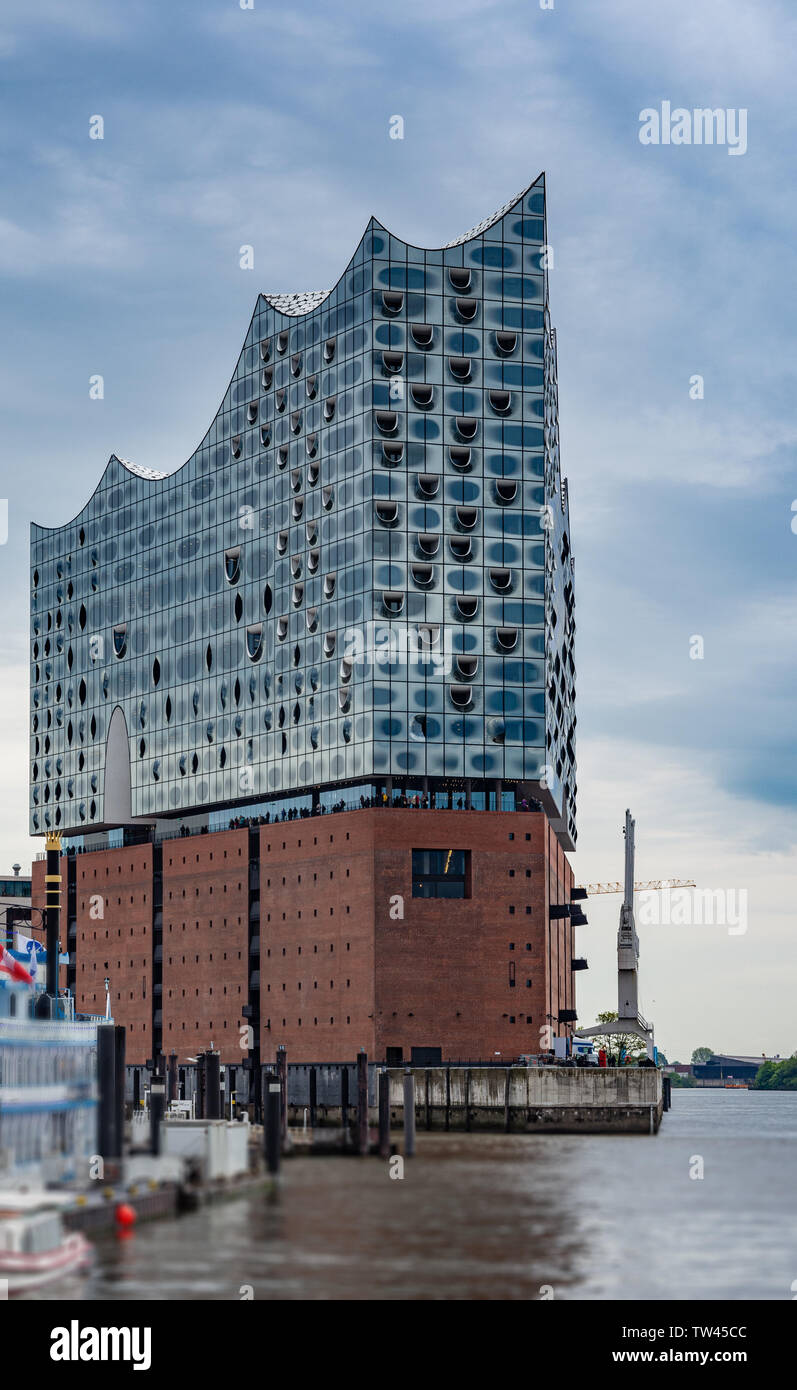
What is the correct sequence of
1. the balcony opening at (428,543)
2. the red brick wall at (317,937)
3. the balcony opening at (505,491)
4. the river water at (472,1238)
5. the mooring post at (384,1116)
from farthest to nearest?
the balcony opening at (505,491)
the balcony opening at (428,543)
the red brick wall at (317,937)
the mooring post at (384,1116)
the river water at (472,1238)

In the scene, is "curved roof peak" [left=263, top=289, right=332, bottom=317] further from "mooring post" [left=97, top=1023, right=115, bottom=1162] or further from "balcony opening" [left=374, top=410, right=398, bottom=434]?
"mooring post" [left=97, top=1023, right=115, bottom=1162]

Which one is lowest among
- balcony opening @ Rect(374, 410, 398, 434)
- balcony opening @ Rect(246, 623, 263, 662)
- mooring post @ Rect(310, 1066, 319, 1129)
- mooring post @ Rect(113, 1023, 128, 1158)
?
mooring post @ Rect(310, 1066, 319, 1129)

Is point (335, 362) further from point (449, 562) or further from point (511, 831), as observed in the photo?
point (511, 831)

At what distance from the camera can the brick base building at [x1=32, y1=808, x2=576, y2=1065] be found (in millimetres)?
125875

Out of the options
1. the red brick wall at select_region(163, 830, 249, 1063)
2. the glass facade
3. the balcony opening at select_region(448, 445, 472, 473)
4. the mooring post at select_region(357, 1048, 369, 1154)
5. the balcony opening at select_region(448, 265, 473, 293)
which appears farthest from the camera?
the red brick wall at select_region(163, 830, 249, 1063)

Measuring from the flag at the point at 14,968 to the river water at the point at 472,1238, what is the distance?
33.0 feet

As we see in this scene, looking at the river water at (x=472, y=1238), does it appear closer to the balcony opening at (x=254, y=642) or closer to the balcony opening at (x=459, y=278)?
the balcony opening at (x=254, y=642)

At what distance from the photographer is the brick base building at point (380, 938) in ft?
413

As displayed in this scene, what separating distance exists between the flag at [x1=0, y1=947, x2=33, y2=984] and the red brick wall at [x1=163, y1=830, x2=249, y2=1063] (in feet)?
242

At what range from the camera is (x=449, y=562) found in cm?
13025

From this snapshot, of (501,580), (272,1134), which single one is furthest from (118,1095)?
(501,580)

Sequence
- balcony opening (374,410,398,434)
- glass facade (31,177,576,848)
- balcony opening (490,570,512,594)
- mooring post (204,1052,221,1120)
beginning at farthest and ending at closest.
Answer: balcony opening (490,570,512,594) → balcony opening (374,410,398,434) → glass facade (31,177,576,848) → mooring post (204,1052,221,1120)

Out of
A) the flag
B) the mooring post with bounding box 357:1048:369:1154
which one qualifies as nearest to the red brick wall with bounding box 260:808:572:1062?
the mooring post with bounding box 357:1048:369:1154

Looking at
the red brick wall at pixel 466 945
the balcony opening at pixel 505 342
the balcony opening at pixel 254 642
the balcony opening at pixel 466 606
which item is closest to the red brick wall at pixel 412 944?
the red brick wall at pixel 466 945
